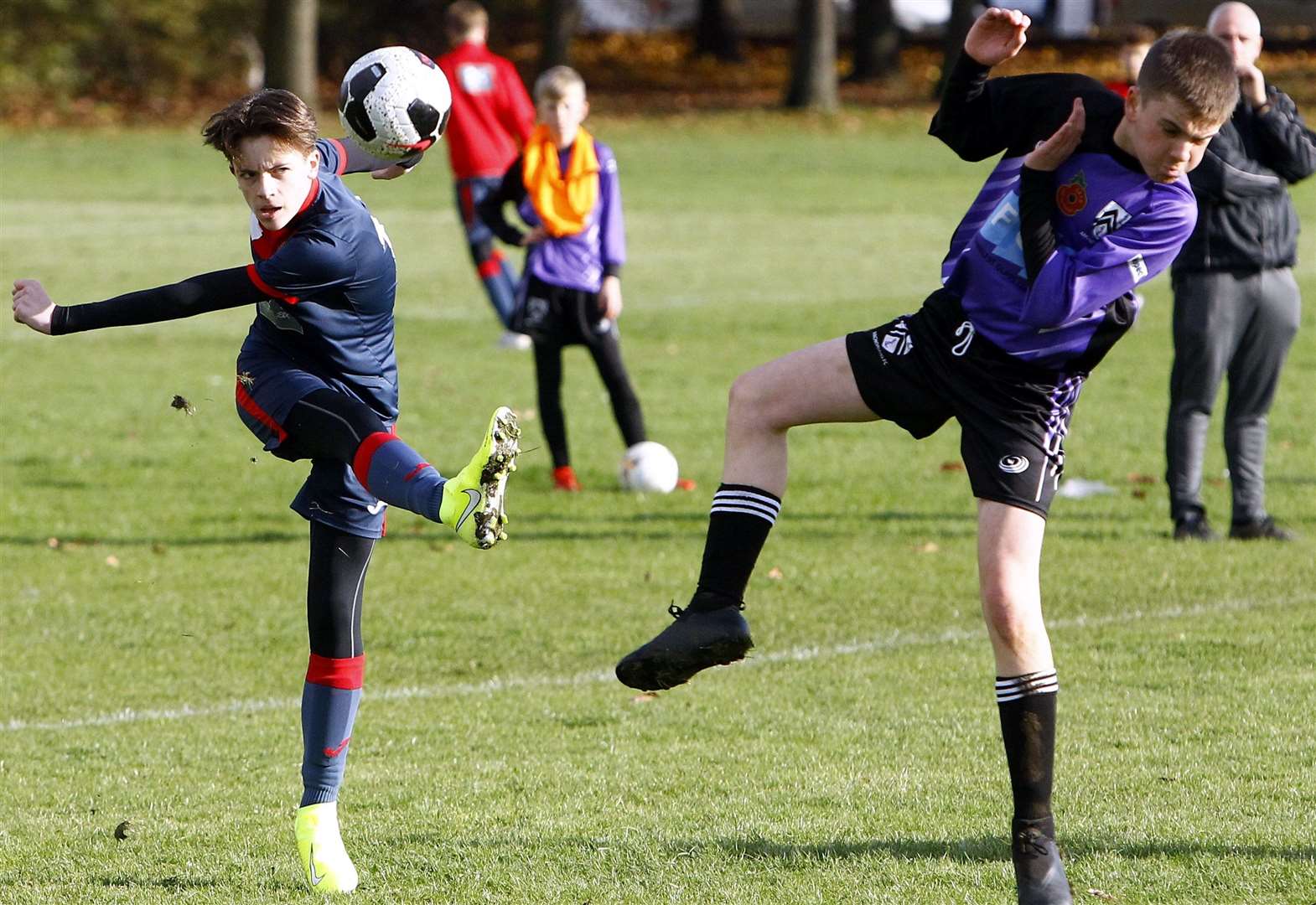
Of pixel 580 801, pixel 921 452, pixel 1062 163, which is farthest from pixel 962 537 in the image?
pixel 1062 163

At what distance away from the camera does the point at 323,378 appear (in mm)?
4875

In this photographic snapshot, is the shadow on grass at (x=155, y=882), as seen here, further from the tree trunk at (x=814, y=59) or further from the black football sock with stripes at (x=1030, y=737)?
the tree trunk at (x=814, y=59)

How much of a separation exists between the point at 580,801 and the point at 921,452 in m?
6.59

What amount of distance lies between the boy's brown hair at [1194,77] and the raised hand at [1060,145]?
158 mm

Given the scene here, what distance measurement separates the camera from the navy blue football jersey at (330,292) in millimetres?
4652

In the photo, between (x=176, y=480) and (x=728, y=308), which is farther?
(x=728, y=308)

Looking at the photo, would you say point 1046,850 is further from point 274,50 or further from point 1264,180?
point 274,50

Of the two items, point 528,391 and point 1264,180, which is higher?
point 1264,180

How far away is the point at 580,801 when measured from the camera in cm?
548

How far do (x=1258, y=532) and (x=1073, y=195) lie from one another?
516 centimetres

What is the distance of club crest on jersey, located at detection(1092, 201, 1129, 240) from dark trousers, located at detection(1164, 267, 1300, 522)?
4.65m

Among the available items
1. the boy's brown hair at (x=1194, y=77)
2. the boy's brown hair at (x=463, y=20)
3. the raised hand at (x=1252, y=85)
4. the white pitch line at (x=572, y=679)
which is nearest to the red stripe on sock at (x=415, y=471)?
the boy's brown hair at (x=1194, y=77)

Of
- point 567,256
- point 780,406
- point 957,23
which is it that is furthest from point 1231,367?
point 957,23

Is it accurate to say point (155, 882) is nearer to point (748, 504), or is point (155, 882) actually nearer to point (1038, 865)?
point (748, 504)
